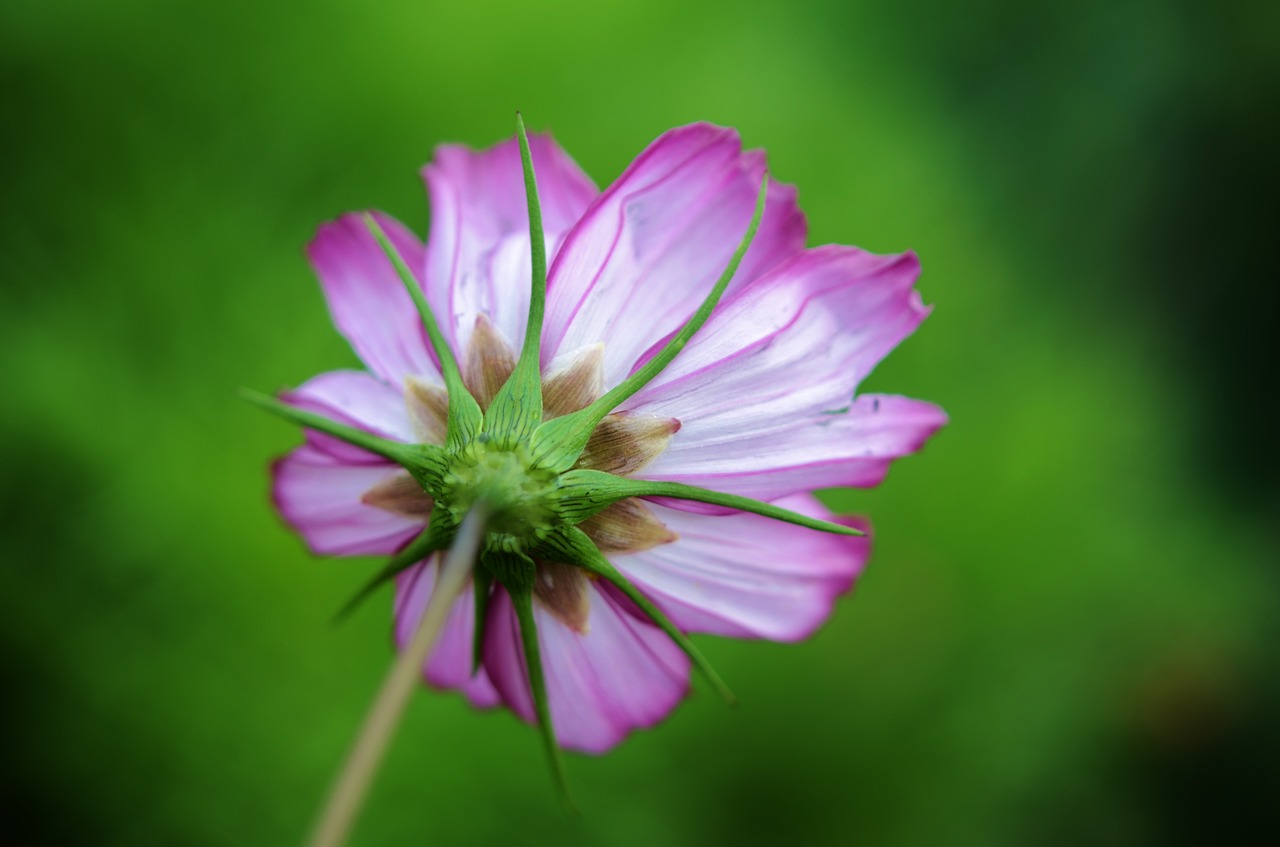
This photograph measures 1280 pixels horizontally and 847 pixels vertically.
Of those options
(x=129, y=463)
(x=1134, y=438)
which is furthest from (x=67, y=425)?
(x=1134, y=438)

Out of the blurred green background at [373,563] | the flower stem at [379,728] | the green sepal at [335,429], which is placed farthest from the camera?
the blurred green background at [373,563]

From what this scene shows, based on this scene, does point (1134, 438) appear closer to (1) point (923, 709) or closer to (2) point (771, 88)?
(1) point (923, 709)

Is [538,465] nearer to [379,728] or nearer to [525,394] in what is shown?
[525,394]

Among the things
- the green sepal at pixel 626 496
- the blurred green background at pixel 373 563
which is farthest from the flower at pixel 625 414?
the blurred green background at pixel 373 563

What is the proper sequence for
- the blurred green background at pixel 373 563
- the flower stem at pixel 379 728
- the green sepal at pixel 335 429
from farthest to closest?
the blurred green background at pixel 373 563, the green sepal at pixel 335 429, the flower stem at pixel 379 728

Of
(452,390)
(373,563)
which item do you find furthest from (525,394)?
(373,563)

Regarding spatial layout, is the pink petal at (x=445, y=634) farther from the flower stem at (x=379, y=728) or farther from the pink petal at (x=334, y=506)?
the flower stem at (x=379, y=728)
